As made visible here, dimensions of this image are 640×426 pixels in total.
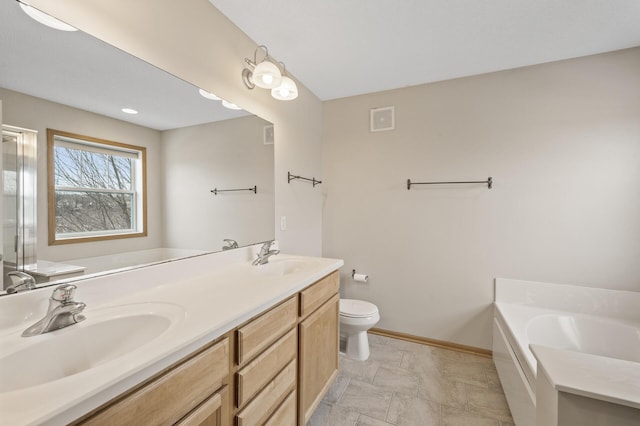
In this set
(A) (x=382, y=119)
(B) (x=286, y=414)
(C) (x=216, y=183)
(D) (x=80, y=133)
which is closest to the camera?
(D) (x=80, y=133)

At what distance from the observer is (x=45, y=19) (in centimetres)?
91

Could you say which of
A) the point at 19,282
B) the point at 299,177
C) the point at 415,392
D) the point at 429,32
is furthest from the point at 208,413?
the point at 429,32

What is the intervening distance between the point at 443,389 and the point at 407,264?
102cm

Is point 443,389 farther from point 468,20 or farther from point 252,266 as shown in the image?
point 468,20

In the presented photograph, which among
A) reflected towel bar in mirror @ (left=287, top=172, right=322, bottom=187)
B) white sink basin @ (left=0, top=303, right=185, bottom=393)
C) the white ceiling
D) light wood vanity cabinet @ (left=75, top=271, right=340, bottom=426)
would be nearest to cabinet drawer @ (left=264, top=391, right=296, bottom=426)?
light wood vanity cabinet @ (left=75, top=271, right=340, bottom=426)

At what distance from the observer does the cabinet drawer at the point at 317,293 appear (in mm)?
1406

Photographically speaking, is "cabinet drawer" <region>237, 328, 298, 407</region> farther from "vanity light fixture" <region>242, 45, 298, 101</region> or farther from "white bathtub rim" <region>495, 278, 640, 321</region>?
"white bathtub rim" <region>495, 278, 640, 321</region>

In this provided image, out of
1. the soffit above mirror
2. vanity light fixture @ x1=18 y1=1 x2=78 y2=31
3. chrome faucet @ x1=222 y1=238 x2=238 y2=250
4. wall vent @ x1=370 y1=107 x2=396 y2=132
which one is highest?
wall vent @ x1=370 y1=107 x2=396 y2=132

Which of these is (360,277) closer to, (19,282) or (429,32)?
(429,32)

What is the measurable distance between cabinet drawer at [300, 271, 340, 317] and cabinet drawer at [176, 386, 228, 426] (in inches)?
22.3

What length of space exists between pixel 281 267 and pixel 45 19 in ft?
5.07

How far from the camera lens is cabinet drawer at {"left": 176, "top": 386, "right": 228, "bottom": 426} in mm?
769

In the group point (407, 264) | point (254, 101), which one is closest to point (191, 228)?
point (254, 101)

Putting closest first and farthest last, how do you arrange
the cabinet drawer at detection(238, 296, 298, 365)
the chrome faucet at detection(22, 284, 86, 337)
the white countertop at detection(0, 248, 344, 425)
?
the white countertop at detection(0, 248, 344, 425), the chrome faucet at detection(22, 284, 86, 337), the cabinet drawer at detection(238, 296, 298, 365)
